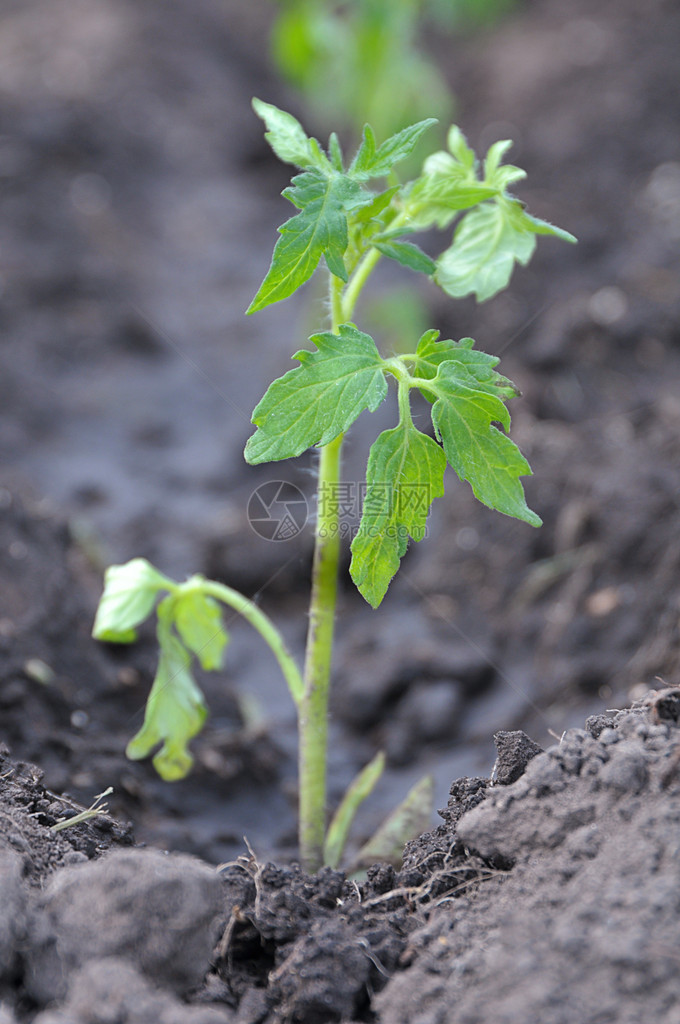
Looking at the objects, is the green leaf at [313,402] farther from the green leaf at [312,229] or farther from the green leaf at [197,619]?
the green leaf at [197,619]

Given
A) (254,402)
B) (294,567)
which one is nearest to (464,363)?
(294,567)

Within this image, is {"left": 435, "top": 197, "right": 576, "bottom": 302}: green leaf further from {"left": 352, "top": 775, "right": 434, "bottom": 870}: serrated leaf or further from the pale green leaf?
{"left": 352, "top": 775, "right": 434, "bottom": 870}: serrated leaf

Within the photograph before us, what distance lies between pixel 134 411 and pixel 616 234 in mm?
2286

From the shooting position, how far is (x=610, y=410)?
2988mm

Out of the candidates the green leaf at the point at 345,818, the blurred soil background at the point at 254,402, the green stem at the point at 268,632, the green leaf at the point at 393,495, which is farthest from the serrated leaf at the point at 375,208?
the green leaf at the point at 345,818

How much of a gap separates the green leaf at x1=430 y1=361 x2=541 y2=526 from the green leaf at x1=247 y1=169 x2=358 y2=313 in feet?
0.73

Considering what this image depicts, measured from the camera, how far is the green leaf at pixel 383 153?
121 cm

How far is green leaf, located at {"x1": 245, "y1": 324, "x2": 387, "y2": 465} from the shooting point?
3.83 feet

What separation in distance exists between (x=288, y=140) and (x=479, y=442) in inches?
20.9

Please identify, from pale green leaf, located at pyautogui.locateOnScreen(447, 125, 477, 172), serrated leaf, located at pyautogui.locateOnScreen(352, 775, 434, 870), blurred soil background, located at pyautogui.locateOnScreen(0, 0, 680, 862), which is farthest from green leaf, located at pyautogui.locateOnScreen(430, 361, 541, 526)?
serrated leaf, located at pyautogui.locateOnScreen(352, 775, 434, 870)

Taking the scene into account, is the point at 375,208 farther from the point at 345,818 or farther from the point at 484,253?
the point at 345,818

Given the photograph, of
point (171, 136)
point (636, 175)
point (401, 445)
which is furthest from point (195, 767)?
point (171, 136)

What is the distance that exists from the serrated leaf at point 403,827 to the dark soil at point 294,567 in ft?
0.65

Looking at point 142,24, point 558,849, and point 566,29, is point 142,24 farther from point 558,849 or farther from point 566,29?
point 558,849
